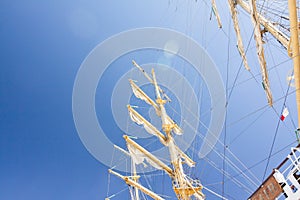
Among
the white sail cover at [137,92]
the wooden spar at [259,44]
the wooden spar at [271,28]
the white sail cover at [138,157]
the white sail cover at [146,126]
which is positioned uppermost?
the white sail cover at [137,92]

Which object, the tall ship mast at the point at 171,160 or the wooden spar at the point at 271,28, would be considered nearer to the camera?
the wooden spar at the point at 271,28

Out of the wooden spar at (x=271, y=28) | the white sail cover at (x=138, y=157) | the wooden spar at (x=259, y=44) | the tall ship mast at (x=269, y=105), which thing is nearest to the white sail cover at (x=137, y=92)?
the tall ship mast at (x=269, y=105)

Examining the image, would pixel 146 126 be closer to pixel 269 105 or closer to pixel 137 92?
pixel 137 92

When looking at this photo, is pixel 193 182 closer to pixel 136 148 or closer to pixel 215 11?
pixel 136 148

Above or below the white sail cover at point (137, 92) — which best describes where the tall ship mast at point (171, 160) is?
below

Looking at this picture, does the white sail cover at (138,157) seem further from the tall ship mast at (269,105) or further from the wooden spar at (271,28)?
the wooden spar at (271,28)

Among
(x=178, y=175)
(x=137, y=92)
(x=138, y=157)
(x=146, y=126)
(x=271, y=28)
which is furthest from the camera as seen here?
(x=137, y=92)

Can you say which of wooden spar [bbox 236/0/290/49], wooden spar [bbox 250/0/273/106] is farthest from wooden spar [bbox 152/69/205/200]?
wooden spar [bbox 236/0/290/49]

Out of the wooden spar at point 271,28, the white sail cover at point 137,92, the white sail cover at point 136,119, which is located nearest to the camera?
the wooden spar at point 271,28

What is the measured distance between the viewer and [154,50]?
2403cm

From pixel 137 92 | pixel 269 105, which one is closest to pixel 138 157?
pixel 137 92

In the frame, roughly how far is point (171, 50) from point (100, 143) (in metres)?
11.4

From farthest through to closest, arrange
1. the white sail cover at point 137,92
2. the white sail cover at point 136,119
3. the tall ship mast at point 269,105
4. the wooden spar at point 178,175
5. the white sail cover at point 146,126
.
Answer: the white sail cover at point 137,92
the white sail cover at point 136,119
the white sail cover at point 146,126
the wooden spar at point 178,175
the tall ship mast at point 269,105

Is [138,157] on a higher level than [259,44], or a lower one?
higher
